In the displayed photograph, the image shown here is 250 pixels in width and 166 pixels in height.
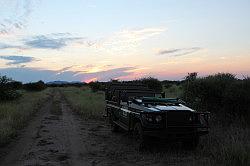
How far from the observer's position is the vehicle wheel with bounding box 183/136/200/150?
1245cm

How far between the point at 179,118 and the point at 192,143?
36.1 inches

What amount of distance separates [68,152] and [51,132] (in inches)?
195

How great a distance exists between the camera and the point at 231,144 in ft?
38.2

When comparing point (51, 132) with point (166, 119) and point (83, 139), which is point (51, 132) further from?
point (166, 119)

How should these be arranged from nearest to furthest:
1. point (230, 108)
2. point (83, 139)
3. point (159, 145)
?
point (159, 145)
point (83, 139)
point (230, 108)

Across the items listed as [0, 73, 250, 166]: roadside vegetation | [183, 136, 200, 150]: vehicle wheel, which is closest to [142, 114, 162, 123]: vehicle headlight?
[0, 73, 250, 166]: roadside vegetation

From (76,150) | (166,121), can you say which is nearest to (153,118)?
(166,121)

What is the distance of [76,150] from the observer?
13.0 m

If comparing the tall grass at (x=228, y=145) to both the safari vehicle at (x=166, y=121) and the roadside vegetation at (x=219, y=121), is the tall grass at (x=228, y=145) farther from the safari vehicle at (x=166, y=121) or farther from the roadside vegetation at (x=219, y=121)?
the safari vehicle at (x=166, y=121)

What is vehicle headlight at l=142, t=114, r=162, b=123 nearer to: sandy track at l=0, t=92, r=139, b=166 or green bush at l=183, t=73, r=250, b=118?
sandy track at l=0, t=92, r=139, b=166

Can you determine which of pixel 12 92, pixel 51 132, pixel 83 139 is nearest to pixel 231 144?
pixel 83 139

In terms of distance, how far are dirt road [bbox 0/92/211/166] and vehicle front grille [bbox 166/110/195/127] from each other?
83cm

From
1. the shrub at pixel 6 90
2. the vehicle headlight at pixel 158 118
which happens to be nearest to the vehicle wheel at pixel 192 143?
the vehicle headlight at pixel 158 118

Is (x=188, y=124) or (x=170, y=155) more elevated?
(x=188, y=124)
